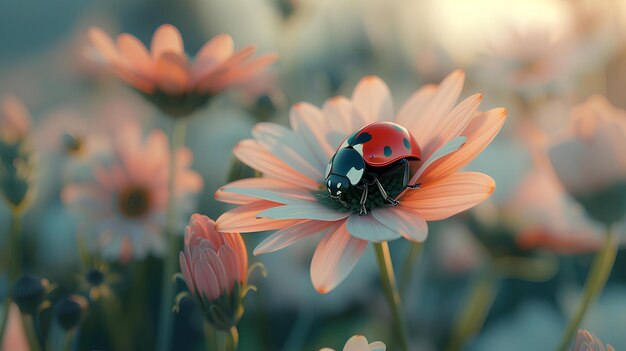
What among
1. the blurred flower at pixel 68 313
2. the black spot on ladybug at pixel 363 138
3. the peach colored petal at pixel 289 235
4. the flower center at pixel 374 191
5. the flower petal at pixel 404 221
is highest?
the black spot on ladybug at pixel 363 138

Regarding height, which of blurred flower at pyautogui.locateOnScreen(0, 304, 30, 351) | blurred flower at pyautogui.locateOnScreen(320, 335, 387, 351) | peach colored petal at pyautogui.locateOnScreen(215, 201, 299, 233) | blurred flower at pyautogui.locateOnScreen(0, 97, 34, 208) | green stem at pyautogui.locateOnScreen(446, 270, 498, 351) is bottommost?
green stem at pyautogui.locateOnScreen(446, 270, 498, 351)

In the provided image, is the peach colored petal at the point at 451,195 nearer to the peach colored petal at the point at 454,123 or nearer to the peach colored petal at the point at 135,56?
the peach colored petal at the point at 454,123

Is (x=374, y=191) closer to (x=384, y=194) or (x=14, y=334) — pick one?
(x=384, y=194)

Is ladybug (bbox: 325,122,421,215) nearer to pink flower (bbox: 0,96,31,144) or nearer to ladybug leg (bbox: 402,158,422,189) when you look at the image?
ladybug leg (bbox: 402,158,422,189)

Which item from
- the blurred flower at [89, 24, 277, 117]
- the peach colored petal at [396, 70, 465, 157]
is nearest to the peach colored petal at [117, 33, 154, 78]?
the blurred flower at [89, 24, 277, 117]

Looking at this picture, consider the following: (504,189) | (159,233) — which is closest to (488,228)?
(504,189)

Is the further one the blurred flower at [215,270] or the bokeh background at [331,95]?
the bokeh background at [331,95]

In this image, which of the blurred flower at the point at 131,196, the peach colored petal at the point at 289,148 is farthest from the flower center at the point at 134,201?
the peach colored petal at the point at 289,148
